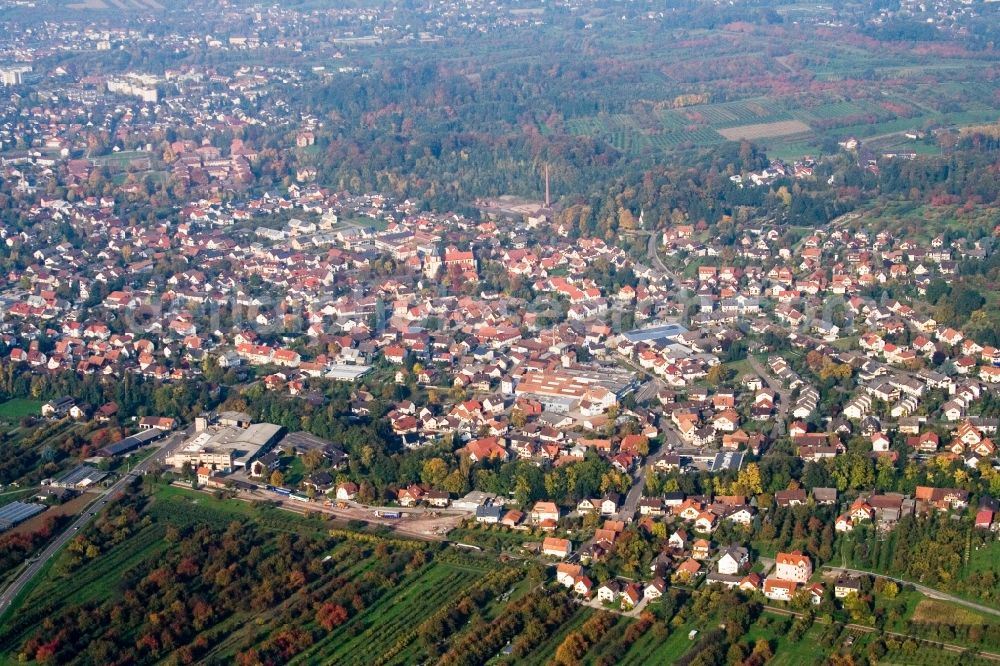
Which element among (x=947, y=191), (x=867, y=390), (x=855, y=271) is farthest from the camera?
(x=947, y=191)

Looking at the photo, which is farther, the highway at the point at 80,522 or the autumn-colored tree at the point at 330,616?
the highway at the point at 80,522

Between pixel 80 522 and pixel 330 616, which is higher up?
pixel 330 616

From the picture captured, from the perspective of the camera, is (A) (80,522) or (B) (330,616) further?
(A) (80,522)

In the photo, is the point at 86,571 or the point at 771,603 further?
the point at 86,571

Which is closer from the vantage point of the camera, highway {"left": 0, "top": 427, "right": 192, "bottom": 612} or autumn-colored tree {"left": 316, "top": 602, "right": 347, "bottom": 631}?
autumn-colored tree {"left": 316, "top": 602, "right": 347, "bottom": 631}

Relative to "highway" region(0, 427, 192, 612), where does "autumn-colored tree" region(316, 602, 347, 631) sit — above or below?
above

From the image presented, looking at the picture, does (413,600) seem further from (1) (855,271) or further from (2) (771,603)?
(1) (855,271)

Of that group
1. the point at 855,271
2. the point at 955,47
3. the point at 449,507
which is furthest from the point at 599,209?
the point at 955,47

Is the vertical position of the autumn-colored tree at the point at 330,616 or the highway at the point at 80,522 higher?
the autumn-colored tree at the point at 330,616
